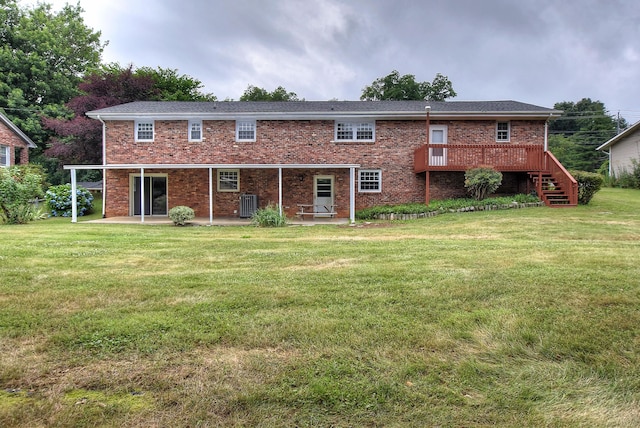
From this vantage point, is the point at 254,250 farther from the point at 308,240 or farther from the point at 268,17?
the point at 268,17

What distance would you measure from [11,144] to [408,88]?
1316 inches

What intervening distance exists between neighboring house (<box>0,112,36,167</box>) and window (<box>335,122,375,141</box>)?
2140cm

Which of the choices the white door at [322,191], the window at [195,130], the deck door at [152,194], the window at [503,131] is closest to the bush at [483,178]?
the window at [503,131]

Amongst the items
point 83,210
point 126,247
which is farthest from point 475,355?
point 83,210

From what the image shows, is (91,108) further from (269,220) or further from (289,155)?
(269,220)

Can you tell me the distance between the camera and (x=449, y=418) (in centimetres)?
253

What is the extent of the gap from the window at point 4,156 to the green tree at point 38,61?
4185 mm

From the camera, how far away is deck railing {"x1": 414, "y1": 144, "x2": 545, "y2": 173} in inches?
682

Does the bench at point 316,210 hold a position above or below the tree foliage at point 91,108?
below

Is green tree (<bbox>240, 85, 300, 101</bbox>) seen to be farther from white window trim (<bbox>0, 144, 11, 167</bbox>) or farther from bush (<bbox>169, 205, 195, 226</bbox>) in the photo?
bush (<bbox>169, 205, 195, 226</bbox>)

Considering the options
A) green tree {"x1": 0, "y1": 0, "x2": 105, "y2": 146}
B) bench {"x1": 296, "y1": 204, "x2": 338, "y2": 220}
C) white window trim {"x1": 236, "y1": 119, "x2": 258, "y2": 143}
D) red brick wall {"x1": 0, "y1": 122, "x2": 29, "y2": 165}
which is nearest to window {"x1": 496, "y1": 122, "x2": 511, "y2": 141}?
bench {"x1": 296, "y1": 204, "x2": 338, "y2": 220}

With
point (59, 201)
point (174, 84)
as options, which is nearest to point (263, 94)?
point (174, 84)

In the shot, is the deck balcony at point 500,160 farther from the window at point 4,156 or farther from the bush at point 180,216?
the window at point 4,156

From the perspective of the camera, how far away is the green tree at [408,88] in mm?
41219
